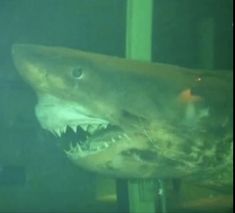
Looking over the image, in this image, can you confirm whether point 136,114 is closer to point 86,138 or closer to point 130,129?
point 130,129

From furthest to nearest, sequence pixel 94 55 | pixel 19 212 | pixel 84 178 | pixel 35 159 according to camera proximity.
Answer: pixel 35 159, pixel 84 178, pixel 19 212, pixel 94 55

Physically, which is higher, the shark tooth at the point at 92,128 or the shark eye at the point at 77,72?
the shark eye at the point at 77,72

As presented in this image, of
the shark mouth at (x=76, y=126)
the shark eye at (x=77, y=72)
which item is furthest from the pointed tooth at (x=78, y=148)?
the shark eye at (x=77, y=72)

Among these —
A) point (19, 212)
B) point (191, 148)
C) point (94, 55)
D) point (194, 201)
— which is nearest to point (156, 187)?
point (194, 201)

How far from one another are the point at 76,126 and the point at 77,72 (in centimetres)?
28

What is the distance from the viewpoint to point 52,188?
4109 millimetres

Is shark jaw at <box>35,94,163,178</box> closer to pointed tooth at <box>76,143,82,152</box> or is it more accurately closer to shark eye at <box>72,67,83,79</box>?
pointed tooth at <box>76,143,82,152</box>

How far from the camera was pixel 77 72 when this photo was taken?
2670 mm

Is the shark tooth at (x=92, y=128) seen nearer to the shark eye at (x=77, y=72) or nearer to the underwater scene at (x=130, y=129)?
the underwater scene at (x=130, y=129)

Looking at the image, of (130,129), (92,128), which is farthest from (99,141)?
(130,129)

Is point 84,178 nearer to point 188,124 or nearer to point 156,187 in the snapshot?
point 156,187

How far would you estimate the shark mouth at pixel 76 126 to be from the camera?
2609mm

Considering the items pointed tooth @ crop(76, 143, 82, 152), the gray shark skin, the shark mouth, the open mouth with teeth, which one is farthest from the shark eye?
pointed tooth @ crop(76, 143, 82, 152)

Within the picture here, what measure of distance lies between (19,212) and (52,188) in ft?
1.70
